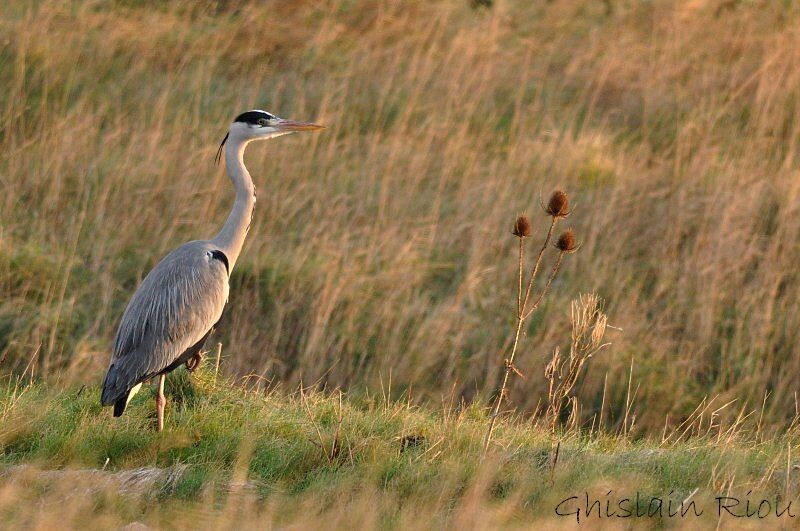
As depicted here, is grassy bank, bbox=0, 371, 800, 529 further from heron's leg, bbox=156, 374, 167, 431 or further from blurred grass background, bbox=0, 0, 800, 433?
blurred grass background, bbox=0, 0, 800, 433

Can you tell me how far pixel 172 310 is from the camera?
5535 mm

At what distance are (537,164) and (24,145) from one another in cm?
334

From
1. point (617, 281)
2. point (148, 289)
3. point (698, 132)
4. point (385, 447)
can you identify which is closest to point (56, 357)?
point (148, 289)

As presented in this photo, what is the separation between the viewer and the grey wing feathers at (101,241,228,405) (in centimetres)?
536

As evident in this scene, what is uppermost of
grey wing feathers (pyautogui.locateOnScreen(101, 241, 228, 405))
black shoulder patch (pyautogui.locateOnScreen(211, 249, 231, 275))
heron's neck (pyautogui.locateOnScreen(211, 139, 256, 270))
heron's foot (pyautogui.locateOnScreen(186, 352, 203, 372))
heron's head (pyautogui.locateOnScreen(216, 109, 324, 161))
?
heron's head (pyautogui.locateOnScreen(216, 109, 324, 161))

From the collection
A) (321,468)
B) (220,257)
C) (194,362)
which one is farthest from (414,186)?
(321,468)

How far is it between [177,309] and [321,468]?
122 centimetres

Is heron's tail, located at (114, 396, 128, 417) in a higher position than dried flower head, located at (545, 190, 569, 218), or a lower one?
lower

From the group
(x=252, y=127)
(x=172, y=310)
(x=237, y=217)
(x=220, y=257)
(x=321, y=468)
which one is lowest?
(x=321, y=468)

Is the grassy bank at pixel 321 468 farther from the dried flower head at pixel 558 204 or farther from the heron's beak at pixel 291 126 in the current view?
the heron's beak at pixel 291 126

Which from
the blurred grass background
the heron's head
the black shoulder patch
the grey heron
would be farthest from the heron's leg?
the heron's head

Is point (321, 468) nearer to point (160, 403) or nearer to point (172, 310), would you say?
point (160, 403)

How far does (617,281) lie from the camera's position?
7504 mm

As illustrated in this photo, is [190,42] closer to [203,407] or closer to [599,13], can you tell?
[599,13]
